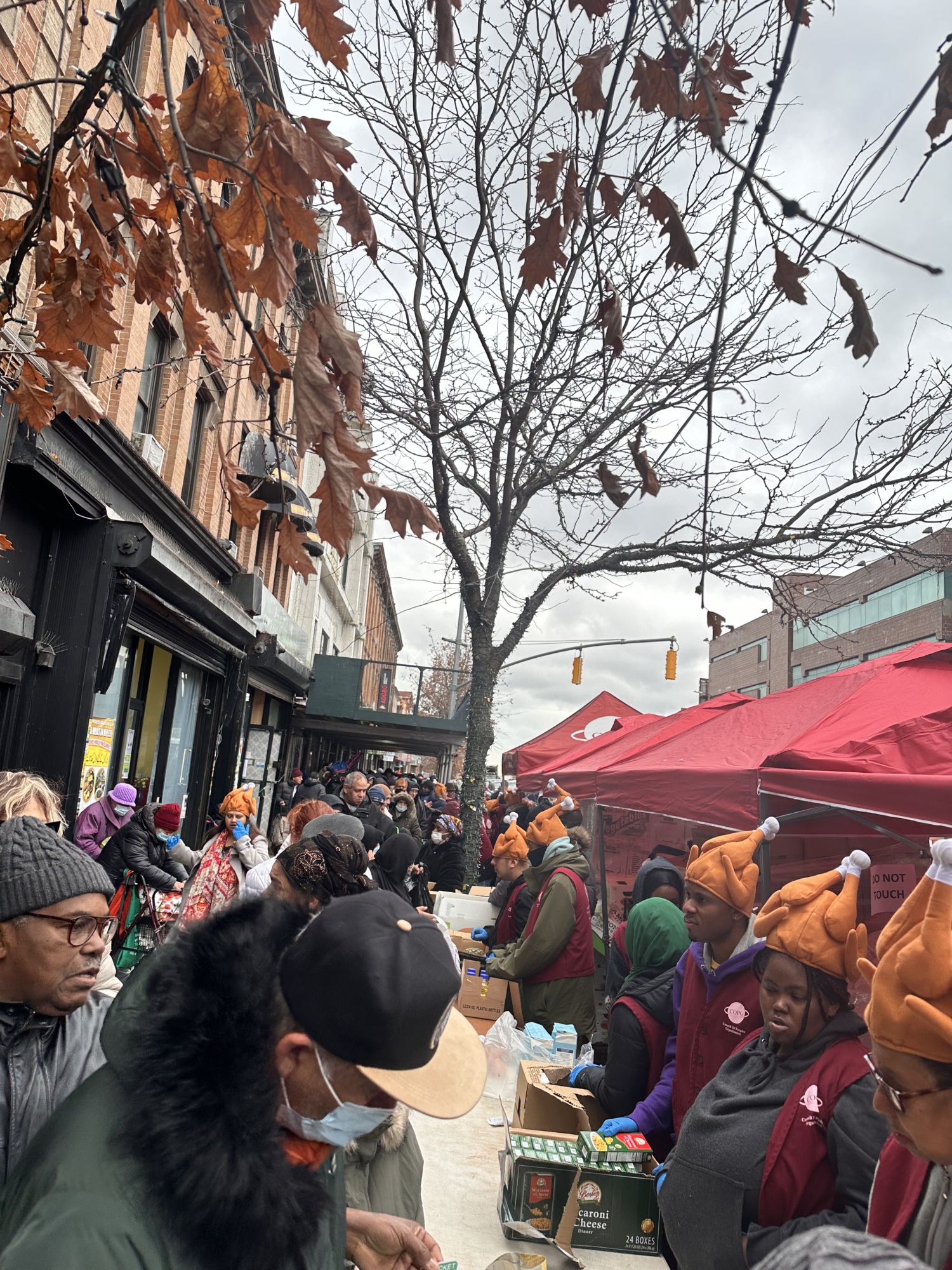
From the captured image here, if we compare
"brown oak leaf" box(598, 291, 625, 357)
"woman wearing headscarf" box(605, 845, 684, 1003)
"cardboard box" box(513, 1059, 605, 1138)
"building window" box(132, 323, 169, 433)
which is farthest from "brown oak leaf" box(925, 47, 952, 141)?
"building window" box(132, 323, 169, 433)

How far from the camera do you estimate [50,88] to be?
7094 mm

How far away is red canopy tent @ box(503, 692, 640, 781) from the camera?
15.6 metres

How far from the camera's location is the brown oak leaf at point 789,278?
7.10ft

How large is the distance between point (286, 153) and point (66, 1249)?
93.2 inches

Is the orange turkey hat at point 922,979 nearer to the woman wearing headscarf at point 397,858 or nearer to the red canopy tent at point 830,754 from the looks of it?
the red canopy tent at point 830,754

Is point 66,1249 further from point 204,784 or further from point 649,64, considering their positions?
point 204,784

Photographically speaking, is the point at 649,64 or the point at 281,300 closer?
the point at 281,300

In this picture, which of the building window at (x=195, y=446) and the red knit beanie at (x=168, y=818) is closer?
the red knit beanie at (x=168, y=818)

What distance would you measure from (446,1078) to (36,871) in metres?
1.27

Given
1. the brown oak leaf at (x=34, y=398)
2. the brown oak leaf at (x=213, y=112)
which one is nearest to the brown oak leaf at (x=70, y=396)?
the brown oak leaf at (x=34, y=398)

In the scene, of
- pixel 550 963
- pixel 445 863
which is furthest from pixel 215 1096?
pixel 445 863

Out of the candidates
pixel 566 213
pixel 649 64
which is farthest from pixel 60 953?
pixel 649 64

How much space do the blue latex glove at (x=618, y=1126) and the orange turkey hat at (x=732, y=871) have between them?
116cm

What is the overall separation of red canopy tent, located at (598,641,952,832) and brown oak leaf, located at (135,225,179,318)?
3995 millimetres
